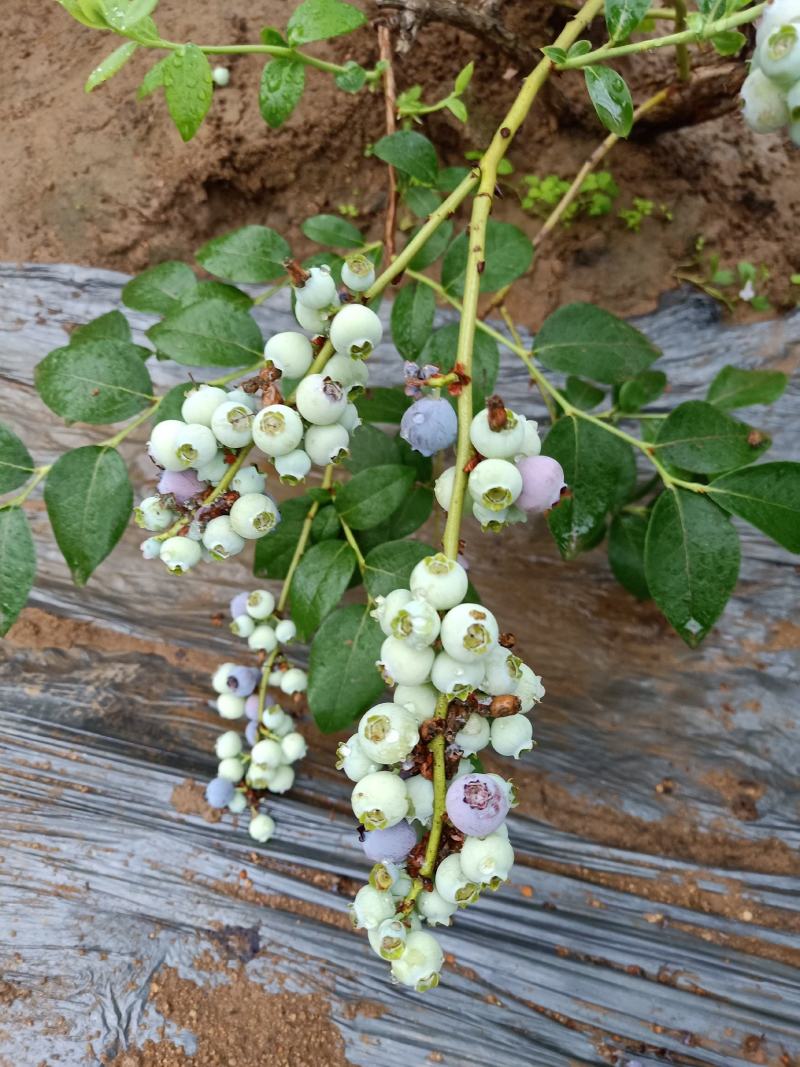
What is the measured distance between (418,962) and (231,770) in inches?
35.6

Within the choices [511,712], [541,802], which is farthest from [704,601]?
[541,802]

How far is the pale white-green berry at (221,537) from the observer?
0.91 meters

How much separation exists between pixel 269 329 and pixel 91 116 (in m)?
0.75

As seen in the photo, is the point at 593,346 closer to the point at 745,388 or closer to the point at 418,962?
the point at 745,388

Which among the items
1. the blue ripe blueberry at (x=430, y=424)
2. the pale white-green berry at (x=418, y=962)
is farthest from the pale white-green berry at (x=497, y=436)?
the pale white-green berry at (x=418, y=962)

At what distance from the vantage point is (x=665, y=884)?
65.8 inches

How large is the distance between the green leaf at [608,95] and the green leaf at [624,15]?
1.6 inches

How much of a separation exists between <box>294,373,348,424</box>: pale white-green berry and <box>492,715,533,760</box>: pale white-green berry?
15.5 inches

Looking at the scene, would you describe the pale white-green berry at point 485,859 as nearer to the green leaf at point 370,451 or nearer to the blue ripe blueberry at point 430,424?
the blue ripe blueberry at point 430,424

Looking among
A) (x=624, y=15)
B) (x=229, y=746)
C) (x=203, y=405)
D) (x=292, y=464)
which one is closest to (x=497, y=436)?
(x=292, y=464)

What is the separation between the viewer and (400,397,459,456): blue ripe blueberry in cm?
91

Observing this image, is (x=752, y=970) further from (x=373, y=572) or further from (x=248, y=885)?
(x=373, y=572)

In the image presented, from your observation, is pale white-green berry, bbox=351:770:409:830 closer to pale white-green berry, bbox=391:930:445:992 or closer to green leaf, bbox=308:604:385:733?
pale white-green berry, bbox=391:930:445:992

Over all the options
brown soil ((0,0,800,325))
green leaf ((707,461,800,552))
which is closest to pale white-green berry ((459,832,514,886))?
green leaf ((707,461,800,552))
